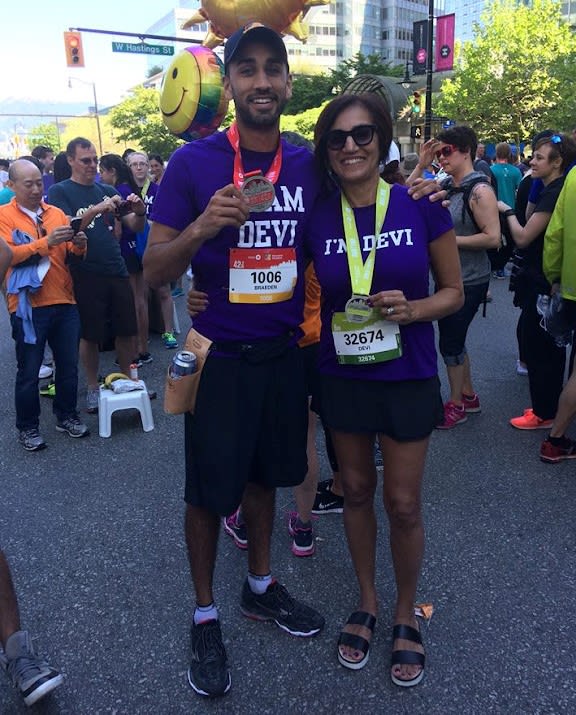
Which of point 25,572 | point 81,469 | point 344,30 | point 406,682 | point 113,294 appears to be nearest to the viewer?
point 406,682

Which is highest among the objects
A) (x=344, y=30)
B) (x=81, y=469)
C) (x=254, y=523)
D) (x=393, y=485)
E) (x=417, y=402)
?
(x=344, y=30)

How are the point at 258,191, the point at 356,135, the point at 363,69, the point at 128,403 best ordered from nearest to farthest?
the point at 258,191 < the point at 356,135 < the point at 128,403 < the point at 363,69

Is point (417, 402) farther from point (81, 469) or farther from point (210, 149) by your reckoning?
point (81, 469)

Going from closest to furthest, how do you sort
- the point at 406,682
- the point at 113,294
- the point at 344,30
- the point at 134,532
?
the point at 406,682 < the point at 134,532 < the point at 113,294 < the point at 344,30

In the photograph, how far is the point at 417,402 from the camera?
6.78 ft

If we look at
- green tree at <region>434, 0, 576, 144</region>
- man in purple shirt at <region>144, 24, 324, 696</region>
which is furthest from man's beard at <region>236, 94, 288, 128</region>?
green tree at <region>434, 0, 576, 144</region>

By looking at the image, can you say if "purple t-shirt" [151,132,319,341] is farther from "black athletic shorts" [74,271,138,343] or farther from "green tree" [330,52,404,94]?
"green tree" [330,52,404,94]

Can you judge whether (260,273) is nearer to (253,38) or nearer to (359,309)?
(359,309)

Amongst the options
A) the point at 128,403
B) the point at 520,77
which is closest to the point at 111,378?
the point at 128,403

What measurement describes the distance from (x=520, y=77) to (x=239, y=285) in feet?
104

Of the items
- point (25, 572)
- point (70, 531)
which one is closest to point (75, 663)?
point (25, 572)

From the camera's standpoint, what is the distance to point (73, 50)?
64.0ft

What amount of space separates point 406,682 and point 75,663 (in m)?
1.25

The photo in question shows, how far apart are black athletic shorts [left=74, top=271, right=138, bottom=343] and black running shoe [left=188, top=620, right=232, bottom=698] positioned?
318 cm
